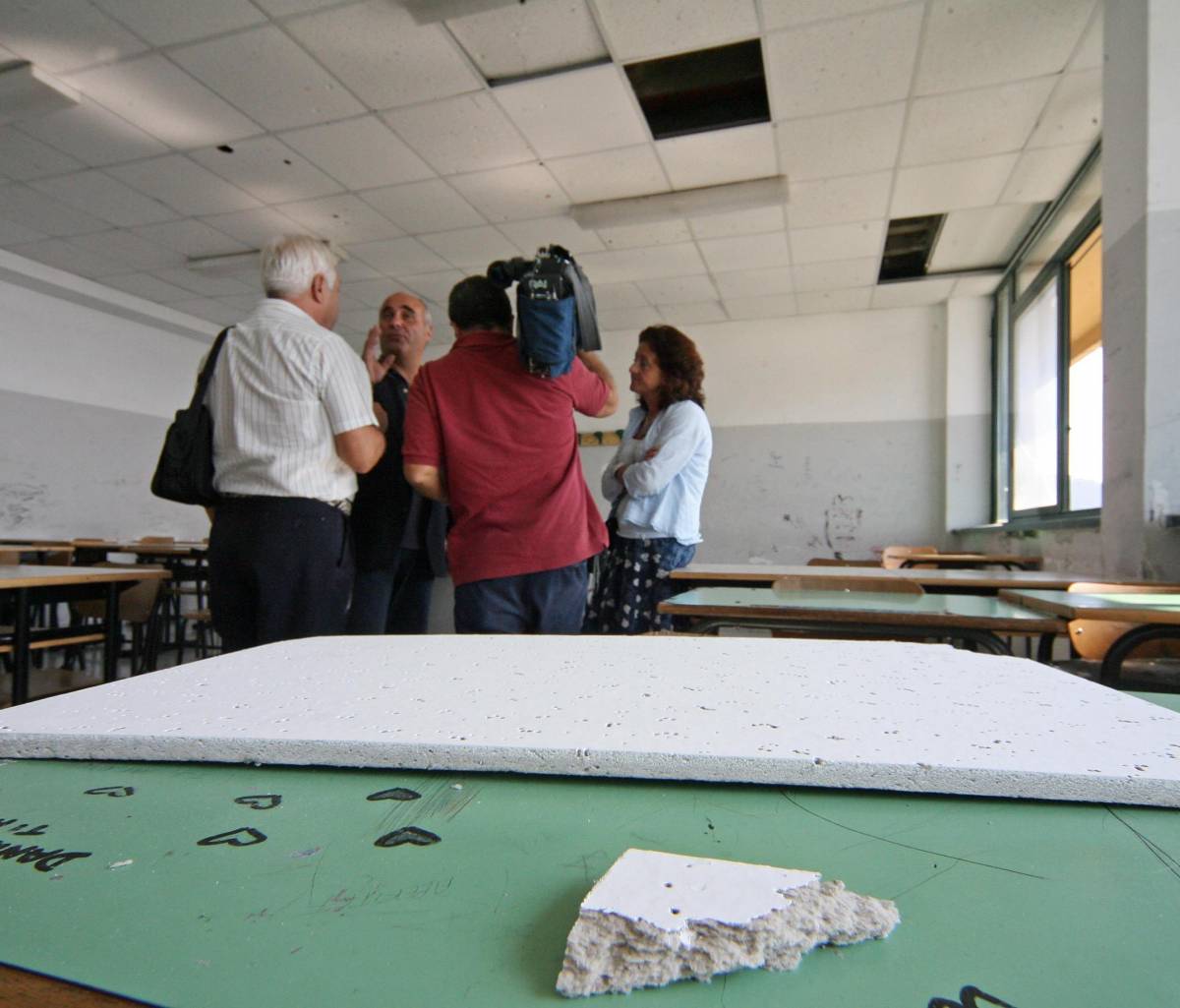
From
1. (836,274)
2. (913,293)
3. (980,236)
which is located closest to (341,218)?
(836,274)

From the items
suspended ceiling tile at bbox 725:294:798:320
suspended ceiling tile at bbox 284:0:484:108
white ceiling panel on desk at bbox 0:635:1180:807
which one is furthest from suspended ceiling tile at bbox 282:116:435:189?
white ceiling panel on desk at bbox 0:635:1180:807

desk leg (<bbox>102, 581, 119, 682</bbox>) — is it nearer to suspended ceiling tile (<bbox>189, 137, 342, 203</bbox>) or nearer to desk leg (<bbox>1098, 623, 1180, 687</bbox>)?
suspended ceiling tile (<bbox>189, 137, 342, 203</bbox>)

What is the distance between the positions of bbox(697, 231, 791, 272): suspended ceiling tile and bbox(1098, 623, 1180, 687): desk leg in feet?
13.3

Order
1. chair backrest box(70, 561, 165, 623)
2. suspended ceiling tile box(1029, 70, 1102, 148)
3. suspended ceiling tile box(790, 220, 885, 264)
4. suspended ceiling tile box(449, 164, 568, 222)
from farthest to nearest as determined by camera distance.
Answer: suspended ceiling tile box(790, 220, 885, 264) < suspended ceiling tile box(449, 164, 568, 222) < suspended ceiling tile box(1029, 70, 1102, 148) < chair backrest box(70, 561, 165, 623)

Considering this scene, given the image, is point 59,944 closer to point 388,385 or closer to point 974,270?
point 388,385

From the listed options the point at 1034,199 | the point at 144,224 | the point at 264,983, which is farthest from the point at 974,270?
the point at 264,983

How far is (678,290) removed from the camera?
5.87m

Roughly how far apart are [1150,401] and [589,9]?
8.26 feet

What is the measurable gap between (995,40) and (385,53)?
8.50ft

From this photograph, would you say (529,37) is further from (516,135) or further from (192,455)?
Result: (192,455)

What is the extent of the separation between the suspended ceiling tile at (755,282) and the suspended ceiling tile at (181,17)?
11.6ft

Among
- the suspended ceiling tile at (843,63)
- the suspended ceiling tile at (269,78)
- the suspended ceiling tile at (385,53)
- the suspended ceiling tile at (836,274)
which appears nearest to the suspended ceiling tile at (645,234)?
the suspended ceiling tile at (836,274)

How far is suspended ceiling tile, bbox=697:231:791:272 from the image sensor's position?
4.91m

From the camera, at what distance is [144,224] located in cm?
477
